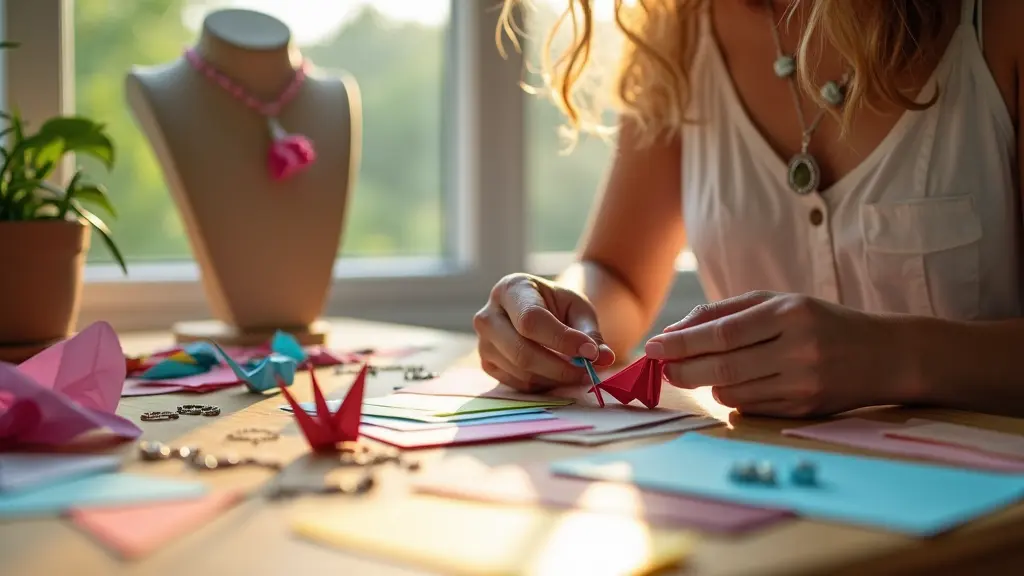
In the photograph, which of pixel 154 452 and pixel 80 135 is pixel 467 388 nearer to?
pixel 154 452

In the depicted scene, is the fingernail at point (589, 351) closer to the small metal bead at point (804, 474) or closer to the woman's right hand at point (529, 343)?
the woman's right hand at point (529, 343)

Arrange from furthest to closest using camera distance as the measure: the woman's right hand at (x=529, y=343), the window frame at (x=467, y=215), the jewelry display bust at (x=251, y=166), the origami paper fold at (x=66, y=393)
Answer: the window frame at (x=467, y=215), the jewelry display bust at (x=251, y=166), the woman's right hand at (x=529, y=343), the origami paper fold at (x=66, y=393)

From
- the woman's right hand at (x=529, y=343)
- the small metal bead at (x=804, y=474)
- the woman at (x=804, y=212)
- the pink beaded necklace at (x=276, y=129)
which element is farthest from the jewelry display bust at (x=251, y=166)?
the small metal bead at (x=804, y=474)

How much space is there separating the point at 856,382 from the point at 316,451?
435 millimetres

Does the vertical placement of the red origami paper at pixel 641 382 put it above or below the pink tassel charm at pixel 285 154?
below

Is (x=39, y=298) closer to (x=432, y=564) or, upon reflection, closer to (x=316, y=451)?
(x=316, y=451)

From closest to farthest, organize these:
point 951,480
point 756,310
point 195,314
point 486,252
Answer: point 951,480, point 756,310, point 195,314, point 486,252

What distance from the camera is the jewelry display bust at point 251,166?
142 cm

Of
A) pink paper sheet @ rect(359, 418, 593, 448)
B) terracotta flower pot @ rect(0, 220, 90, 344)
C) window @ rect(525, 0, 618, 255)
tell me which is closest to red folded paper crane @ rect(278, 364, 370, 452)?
pink paper sheet @ rect(359, 418, 593, 448)

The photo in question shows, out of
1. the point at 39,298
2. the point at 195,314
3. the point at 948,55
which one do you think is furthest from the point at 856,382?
the point at 195,314

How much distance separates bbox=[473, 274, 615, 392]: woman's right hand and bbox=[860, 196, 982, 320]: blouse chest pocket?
1.23 feet

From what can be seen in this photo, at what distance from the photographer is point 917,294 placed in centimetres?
121

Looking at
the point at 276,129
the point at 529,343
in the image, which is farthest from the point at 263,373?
the point at 276,129

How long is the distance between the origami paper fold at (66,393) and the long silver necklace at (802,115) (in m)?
0.79
